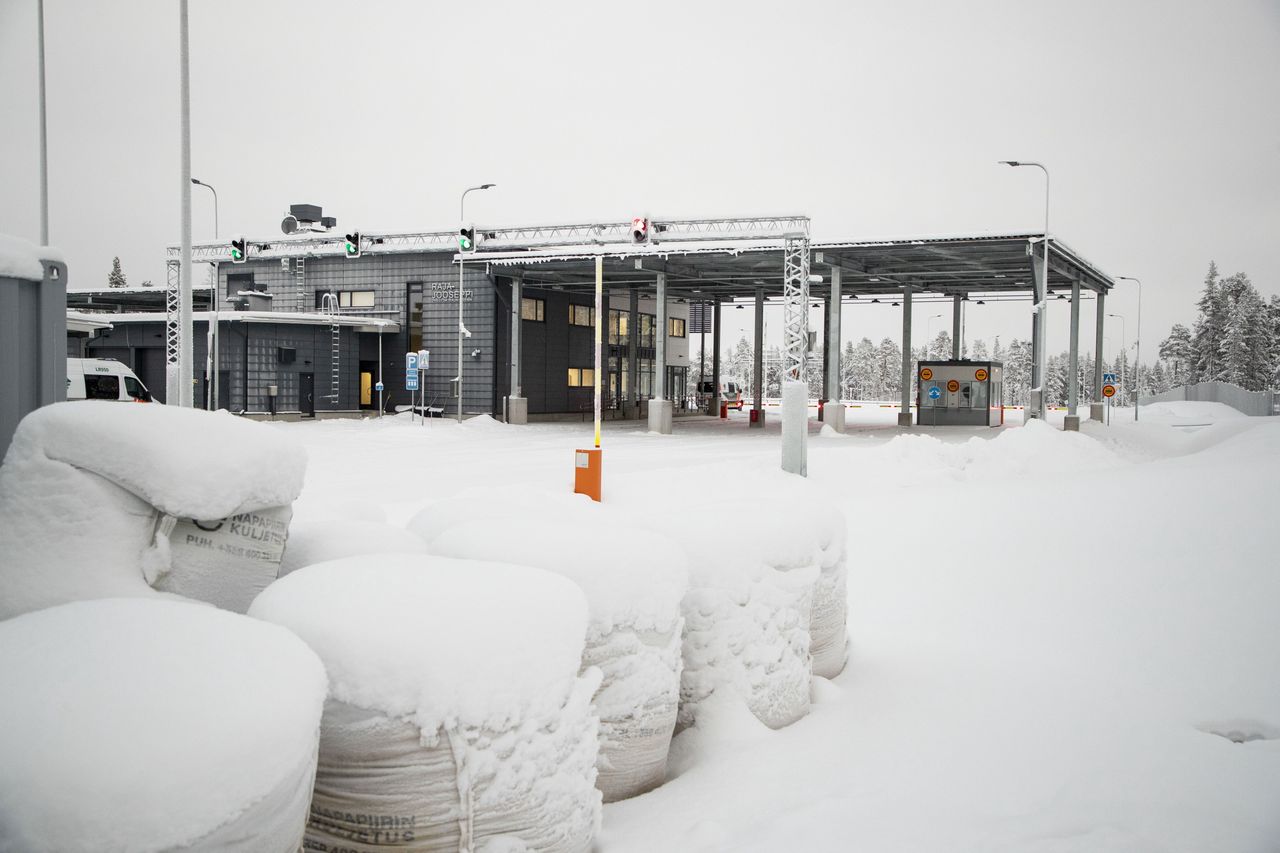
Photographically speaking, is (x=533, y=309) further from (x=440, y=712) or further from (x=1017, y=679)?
(x=440, y=712)

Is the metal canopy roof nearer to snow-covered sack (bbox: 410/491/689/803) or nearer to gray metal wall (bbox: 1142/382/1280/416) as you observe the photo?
gray metal wall (bbox: 1142/382/1280/416)

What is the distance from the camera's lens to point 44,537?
316 cm

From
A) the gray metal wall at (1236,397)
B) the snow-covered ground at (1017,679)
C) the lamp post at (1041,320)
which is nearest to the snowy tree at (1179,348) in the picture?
the gray metal wall at (1236,397)

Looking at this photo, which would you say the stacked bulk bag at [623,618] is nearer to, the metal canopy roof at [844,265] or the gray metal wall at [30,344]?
the gray metal wall at [30,344]

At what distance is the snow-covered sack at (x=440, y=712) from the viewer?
279 cm

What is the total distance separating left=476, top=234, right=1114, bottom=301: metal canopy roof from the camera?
3189 centimetres

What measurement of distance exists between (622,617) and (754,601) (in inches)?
46.5

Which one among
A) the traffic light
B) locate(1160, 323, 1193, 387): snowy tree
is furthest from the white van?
locate(1160, 323, 1193, 387): snowy tree

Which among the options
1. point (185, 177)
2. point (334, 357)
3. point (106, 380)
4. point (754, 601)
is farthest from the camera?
point (334, 357)

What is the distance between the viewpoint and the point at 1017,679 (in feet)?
22.0

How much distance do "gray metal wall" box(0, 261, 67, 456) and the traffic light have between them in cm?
3282

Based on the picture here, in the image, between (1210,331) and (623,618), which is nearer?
(623,618)

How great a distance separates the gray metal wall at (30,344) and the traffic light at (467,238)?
32824 millimetres

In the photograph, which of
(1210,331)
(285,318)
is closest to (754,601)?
(285,318)
